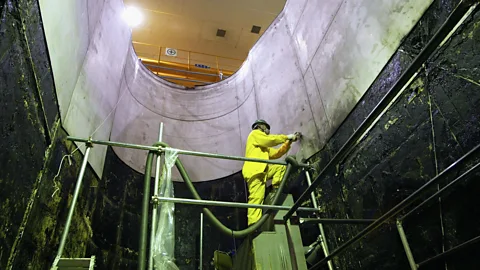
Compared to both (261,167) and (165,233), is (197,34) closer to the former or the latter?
(261,167)

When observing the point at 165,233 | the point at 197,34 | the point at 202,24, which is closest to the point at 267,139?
the point at 165,233

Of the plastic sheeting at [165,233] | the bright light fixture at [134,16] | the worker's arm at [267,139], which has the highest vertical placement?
the bright light fixture at [134,16]

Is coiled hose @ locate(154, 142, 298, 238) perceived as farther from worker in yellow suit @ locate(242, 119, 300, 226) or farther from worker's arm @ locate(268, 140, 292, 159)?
worker's arm @ locate(268, 140, 292, 159)

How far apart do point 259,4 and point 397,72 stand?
4.71 meters

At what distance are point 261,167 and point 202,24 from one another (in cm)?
439

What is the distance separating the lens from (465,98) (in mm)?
1614

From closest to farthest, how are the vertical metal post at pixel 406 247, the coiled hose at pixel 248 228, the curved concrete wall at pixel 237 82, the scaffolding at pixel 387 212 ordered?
1. the scaffolding at pixel 387 212
2. the vertical metal post at pixel 406 247
3. the coiled hose at pixel 248 228
4. the curved concrete wall at pixel 237 82

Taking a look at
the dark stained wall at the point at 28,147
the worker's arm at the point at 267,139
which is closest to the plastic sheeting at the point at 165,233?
the dark stained wall at the point at 28,147

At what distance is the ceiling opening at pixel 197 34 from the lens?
620 cm

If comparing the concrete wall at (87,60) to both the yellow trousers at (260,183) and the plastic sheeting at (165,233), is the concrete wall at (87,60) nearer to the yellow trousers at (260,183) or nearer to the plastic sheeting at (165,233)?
the plastic sheeting at (165,233)

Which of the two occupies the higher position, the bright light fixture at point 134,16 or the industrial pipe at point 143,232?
the bright light fixture at point 134,16

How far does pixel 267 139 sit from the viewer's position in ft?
10.9

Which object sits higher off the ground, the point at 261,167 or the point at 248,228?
the point at 261,167

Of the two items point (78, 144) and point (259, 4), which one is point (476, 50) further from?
point (259, 4)
